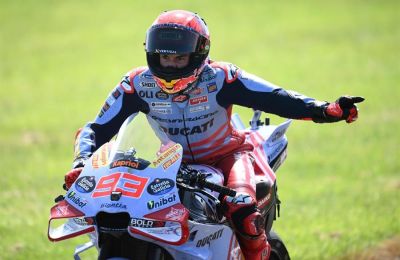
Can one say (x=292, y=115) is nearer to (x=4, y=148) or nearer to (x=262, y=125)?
(x=262, y=125)

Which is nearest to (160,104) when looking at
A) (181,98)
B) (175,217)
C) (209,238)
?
(181,98)

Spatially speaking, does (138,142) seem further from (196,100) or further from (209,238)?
(196,100)

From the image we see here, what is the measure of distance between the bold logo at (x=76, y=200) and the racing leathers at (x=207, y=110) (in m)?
0.84

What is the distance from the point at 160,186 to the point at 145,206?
19 cm

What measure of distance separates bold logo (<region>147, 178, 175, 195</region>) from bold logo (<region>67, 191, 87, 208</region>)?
44cm

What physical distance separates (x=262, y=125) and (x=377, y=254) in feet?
7.32

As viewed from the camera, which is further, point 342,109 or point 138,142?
A: point 342,109

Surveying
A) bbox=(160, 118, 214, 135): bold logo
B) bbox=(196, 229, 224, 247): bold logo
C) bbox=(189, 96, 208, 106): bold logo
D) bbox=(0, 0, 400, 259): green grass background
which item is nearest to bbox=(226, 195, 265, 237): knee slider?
bbox=(196, 229, 224, 247): bold logo

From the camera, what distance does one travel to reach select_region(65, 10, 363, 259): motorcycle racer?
6816 millimetres

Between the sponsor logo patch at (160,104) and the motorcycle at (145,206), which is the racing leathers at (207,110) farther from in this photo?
the motorcycle at (145,206)

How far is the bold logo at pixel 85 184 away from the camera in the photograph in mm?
5980

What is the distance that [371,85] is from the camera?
76.5 ft

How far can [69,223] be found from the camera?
599 centimetres

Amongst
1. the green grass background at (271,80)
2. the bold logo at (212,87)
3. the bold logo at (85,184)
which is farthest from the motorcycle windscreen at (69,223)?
the green grass background at (271,80)
